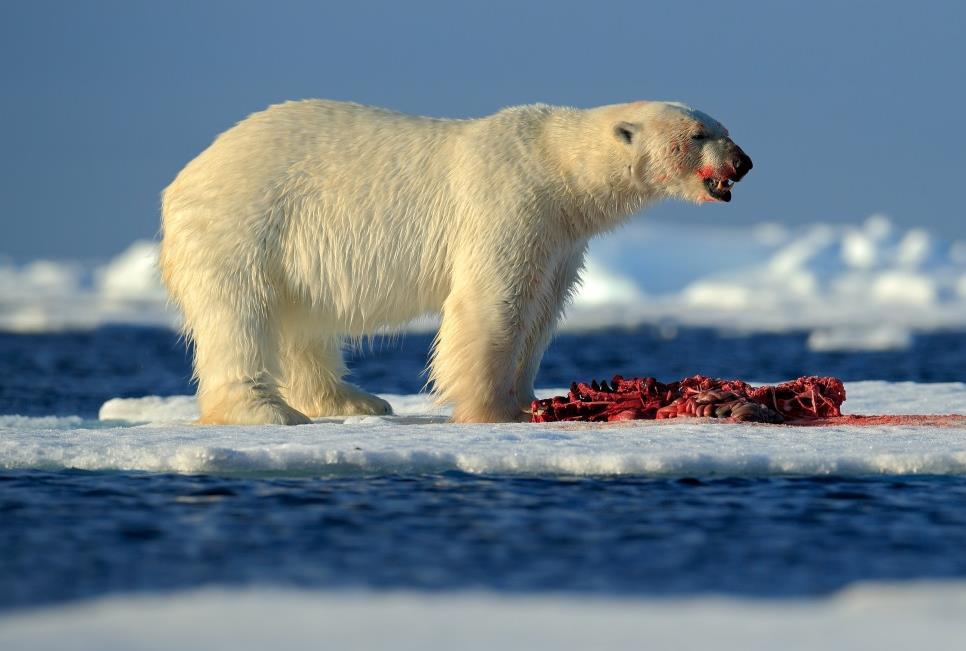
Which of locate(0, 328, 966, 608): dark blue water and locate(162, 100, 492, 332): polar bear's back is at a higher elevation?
locate(162, 100, 492, 332): polar bear's back

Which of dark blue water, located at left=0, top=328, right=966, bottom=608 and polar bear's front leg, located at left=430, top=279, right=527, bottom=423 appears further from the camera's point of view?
polar bear's front leg, located at left=430, top=279, right=527, bottom=423

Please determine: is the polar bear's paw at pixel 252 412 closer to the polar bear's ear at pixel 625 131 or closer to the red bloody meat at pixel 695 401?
the red bloody meat at pixel 695 401

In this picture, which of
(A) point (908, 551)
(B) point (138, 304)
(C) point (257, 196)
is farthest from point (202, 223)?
(B) point (138, 304)

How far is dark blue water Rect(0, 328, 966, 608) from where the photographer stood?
17.1 ft

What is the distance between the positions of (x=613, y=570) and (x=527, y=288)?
343 centimetres

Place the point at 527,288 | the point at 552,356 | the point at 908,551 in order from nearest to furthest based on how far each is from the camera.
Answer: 1. the point at 908,551
2. the point at 527,288
3. the point at 552,356

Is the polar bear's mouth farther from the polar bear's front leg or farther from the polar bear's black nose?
the polar bear's front leg

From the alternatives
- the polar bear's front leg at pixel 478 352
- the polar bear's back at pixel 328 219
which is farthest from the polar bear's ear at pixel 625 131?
the polar bear's front leg at pixel 478 352

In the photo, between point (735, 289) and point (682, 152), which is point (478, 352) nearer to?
point (682, 152)

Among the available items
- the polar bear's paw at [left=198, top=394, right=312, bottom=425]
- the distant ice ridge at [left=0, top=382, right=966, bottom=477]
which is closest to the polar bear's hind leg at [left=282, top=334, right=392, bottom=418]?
the polar bear's paw at [left=198, top=394, right=312, bottom=425]

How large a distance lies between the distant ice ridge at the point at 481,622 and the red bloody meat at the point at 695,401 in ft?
11.7

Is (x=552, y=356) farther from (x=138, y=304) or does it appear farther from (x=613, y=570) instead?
(x=138, y=304)

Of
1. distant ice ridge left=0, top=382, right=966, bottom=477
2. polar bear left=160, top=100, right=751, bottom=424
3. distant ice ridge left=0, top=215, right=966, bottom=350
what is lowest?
distant ice ridge left=0, top=382, right=966, bottom=477

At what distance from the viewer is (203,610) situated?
4.65 meters
